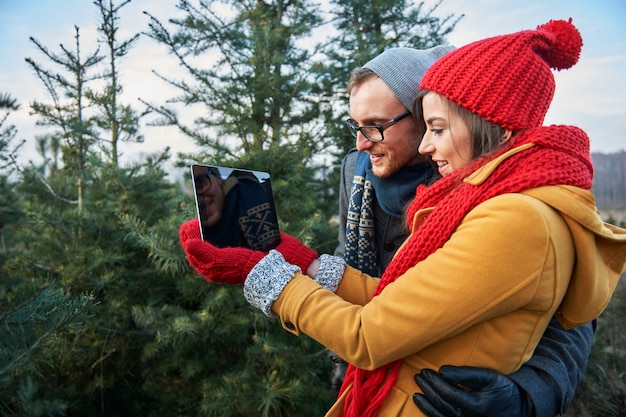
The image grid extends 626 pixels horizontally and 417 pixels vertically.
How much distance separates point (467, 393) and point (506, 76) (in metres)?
0.93

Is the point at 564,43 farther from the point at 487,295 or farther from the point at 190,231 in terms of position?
the point at 190,231

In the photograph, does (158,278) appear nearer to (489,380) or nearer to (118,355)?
(118,355)

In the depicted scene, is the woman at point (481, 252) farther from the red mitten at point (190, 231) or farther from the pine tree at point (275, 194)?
the pine tree at point (275, 194)

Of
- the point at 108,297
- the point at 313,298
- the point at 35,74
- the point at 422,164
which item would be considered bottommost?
the point at 108,297

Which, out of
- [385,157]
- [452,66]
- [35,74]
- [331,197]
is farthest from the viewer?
[331,197]

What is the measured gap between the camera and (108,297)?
335 cm

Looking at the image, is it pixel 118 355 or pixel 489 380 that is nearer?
pixel 489 380

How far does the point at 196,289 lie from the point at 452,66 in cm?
238

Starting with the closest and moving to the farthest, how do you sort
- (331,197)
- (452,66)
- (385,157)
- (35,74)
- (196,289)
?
1. (452,66)
2. (385,157)
3. (196,289)
4. (35,74)
5. (331,197)

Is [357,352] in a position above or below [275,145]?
below

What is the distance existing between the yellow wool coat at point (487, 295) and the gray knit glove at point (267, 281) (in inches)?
3.8

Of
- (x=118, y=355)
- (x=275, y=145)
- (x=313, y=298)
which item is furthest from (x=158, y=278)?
(x=313, y=298)

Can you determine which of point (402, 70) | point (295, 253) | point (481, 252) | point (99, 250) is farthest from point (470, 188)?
point (99, 250)

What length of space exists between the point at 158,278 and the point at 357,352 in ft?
8.83
